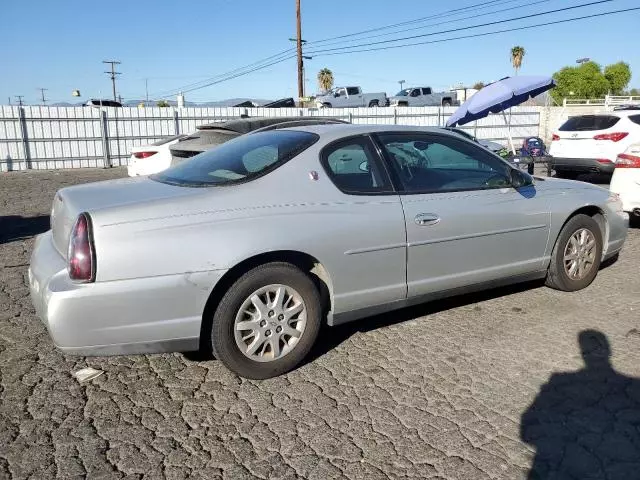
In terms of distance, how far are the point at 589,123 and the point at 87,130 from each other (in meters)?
14.6

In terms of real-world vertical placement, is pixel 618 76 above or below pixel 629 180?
above

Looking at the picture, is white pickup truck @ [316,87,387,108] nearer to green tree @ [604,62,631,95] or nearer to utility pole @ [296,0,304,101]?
utility pole @ [296,0,304,101]

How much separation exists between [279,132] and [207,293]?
60.2 inches

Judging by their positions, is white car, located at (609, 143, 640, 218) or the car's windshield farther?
white car, located at (609, 143, 640, 218)

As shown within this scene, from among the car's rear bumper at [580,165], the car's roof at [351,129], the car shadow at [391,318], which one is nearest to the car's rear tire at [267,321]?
the car shadow at [391,318]

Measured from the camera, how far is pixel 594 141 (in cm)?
1120

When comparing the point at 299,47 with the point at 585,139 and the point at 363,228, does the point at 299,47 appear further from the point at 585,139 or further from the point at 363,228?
the point at 363,228

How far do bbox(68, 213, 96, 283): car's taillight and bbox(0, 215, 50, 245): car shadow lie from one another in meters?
4.86

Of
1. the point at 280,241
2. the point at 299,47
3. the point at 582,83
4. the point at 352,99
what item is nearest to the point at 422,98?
the point at 352,99

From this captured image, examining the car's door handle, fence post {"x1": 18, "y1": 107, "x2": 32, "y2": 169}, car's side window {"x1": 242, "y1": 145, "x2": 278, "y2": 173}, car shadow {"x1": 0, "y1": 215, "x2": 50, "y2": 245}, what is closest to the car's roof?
car's side window {"x1": 242, "y1": 145, "x2": 278, "y2": 173}

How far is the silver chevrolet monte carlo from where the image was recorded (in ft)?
9.69

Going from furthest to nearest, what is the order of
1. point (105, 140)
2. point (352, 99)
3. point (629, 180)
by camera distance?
point (352, 99) < point (105, 140) < point (629, 180)

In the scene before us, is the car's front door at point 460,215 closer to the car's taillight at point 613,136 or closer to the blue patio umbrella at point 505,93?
the blue patio umbrella at point 505,93

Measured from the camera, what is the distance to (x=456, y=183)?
164 inches
